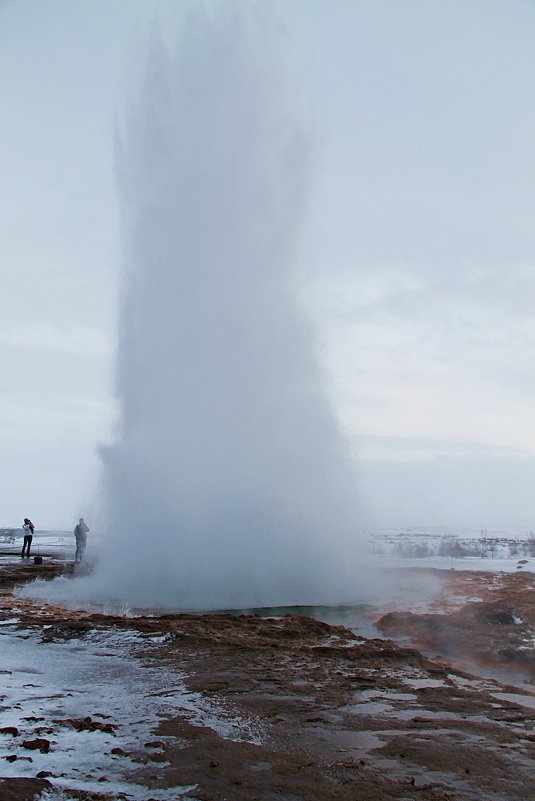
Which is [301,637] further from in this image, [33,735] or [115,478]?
[115,478]

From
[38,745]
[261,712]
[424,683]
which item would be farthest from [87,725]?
[424,683]

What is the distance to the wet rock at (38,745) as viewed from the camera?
4832 mm

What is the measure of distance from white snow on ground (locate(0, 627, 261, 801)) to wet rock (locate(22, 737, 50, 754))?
46 millimetres

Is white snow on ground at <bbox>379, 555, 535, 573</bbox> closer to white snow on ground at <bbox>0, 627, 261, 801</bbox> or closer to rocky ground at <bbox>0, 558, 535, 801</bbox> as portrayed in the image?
rocky ground at <bbox>0, 558, 535, 801</bbox>

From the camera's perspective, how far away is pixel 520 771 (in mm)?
4598

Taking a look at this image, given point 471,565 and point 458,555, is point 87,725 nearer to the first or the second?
point 471,565

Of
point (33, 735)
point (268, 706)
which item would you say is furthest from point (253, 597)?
point (33, 735)

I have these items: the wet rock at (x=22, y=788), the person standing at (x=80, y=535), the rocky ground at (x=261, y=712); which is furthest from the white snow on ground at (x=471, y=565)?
the wet rock at (x=22, y=788)

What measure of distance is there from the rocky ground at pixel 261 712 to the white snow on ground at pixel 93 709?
21mm

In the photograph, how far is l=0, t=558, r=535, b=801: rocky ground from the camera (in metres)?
4.32

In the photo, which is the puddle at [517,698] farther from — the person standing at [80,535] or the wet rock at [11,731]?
the person standing at [80,535]

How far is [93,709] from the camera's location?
20.0 ft

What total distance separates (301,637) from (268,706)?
14.9 ft

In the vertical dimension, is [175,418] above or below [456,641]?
above
